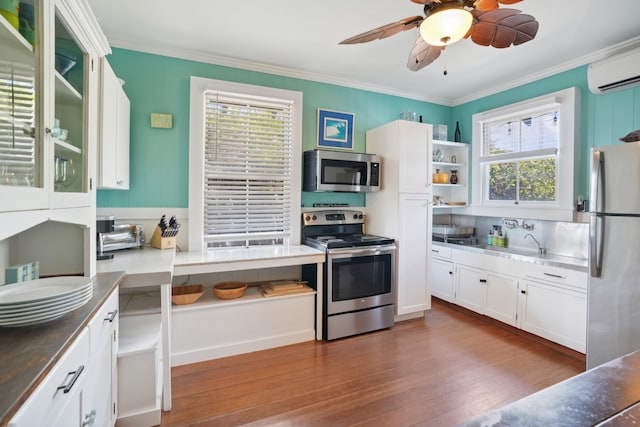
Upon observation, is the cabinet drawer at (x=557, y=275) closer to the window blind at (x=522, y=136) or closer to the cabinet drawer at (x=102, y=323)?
the window blind at (x=522, y=136)

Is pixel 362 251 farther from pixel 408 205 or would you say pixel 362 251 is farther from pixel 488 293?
pixel 488 293

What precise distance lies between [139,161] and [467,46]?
A: 10.0 ft

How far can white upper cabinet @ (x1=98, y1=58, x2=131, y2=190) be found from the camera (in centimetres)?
176

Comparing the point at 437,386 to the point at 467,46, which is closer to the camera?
the point at 437,386

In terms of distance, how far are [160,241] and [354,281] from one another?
5.85 feet

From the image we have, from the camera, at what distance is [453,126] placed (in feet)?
13.8

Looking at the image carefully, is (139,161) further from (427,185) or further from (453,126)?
(453,126)

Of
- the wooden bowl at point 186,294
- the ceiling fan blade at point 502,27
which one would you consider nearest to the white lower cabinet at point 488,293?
the ceiling fan blade at point 502,27

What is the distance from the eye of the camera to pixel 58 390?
0.88 m

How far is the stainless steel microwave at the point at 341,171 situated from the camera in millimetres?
3008

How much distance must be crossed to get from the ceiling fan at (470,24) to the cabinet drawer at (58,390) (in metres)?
1.87

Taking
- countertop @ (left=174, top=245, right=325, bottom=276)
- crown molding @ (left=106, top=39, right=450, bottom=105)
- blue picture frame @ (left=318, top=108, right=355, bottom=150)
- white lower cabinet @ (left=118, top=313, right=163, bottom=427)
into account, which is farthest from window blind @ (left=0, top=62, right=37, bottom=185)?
blue picture frame @ (left=318, top=108, right=355, bottom=150)

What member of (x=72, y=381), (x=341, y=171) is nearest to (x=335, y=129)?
(x=341, y=171)

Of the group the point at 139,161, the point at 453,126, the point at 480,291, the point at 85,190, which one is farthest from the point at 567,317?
the point at 139,161
